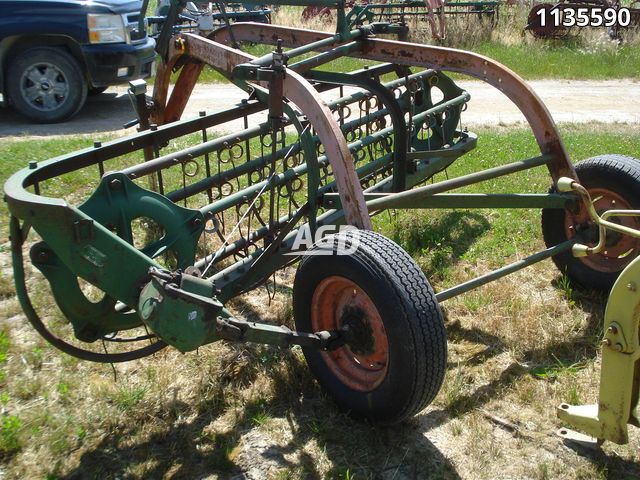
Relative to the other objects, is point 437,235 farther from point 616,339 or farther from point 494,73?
point 616,339

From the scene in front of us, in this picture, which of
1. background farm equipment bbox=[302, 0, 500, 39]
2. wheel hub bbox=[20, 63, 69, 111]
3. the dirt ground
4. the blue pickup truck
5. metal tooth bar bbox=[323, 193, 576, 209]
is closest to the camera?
metal tooth bar bbox=[323, 193, 576, 209]

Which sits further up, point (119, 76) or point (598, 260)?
point (119, 76)

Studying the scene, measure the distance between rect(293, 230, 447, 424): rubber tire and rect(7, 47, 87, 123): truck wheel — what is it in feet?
22.7

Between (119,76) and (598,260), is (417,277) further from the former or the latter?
(119,76)

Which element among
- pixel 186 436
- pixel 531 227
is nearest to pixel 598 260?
pixel 531 227

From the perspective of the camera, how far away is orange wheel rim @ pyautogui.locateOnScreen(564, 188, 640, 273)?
160 inches

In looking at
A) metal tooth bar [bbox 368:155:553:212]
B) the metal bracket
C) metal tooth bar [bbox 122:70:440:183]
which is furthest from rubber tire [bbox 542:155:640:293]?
the metal bracket

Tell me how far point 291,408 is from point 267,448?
296 mm

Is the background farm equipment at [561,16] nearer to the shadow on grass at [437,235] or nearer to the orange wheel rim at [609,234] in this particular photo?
the shadow on grass at [437,235]

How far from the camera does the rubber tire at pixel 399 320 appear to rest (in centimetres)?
283

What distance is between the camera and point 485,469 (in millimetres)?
3000

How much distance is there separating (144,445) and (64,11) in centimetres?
703

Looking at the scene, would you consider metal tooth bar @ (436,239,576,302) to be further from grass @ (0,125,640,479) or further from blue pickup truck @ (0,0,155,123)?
blue pickup truck @ (0,0,155,123)

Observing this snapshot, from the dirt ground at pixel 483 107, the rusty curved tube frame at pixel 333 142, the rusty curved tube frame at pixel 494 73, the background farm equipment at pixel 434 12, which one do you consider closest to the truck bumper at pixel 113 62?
the dirt ground at pixel 483 107
